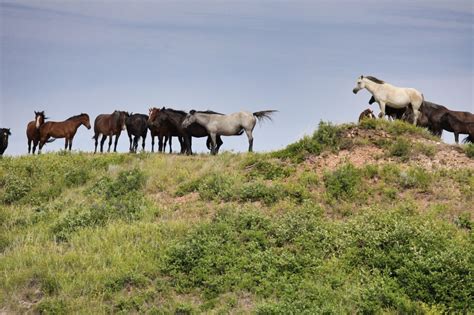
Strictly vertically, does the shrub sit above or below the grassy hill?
above

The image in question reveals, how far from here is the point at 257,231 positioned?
16328mm

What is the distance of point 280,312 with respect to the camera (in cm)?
1304

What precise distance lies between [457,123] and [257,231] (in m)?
14.6

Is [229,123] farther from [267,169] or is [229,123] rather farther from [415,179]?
[415,179]

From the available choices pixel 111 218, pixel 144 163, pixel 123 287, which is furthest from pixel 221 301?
pixel 144 163

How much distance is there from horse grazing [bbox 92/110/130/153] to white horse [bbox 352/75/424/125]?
1141cm

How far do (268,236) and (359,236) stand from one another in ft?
6.97

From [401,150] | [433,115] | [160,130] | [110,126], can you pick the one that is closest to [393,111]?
[433,115]

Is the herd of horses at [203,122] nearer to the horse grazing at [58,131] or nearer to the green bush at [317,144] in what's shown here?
the horse grazing at [58,131]

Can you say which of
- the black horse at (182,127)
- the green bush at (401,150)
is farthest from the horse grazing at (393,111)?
the black horse at (182,127)

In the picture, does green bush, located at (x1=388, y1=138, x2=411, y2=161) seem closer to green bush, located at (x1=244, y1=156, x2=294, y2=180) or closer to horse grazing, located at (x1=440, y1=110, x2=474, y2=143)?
green bush, located at (x1=244, y1=156, x2=294, y2=180)

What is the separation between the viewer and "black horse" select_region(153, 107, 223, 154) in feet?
90.9

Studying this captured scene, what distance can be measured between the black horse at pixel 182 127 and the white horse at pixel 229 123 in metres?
0.36

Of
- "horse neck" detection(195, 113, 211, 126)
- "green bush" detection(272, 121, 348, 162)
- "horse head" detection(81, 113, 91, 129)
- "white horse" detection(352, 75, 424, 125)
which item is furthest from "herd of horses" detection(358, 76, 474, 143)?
"horse head" detection(81, 113, 91, 129)
